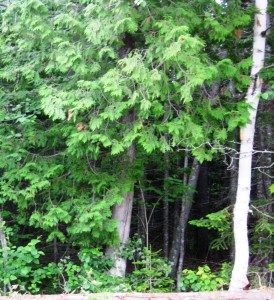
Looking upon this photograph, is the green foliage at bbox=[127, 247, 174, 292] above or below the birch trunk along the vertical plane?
below

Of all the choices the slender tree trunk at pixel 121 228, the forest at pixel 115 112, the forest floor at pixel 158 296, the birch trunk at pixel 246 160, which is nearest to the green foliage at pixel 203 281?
the forest at pixel 115 112

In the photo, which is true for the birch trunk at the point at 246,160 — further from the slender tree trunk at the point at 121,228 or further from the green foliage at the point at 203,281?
the slender tree trunk at the point at 121,228

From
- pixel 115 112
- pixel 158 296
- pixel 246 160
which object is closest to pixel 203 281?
pixel 158 296

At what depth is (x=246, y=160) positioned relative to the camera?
602 cm

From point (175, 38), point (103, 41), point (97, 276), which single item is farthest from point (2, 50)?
point (97, 276)

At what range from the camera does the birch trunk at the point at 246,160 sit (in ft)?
19.7

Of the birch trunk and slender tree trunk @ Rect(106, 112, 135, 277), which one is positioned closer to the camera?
the birch trunk

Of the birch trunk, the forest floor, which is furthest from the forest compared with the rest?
the forest floor

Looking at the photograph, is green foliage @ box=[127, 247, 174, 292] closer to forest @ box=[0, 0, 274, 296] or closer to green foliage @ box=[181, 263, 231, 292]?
forest @ box=[0, 0, 274, 296]

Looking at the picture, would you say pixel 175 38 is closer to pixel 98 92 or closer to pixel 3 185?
pixel 98 92

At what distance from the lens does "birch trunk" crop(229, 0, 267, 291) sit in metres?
5.99

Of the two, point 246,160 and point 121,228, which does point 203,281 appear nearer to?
point 121,228

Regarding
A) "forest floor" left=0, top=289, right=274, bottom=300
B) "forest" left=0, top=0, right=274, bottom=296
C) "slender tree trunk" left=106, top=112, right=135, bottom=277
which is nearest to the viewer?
"forest floor" left=0, top=289, right=274, bottom=300

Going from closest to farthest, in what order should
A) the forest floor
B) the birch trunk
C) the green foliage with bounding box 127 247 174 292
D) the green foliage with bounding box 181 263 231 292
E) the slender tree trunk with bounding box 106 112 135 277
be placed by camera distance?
the forest floor, the birch trunk, the green foliage with bounding box 181 263 231 292, the green foliage with bounding box 127 247 174 292, the slender tree trunk with bounding box 106 112 135 277
